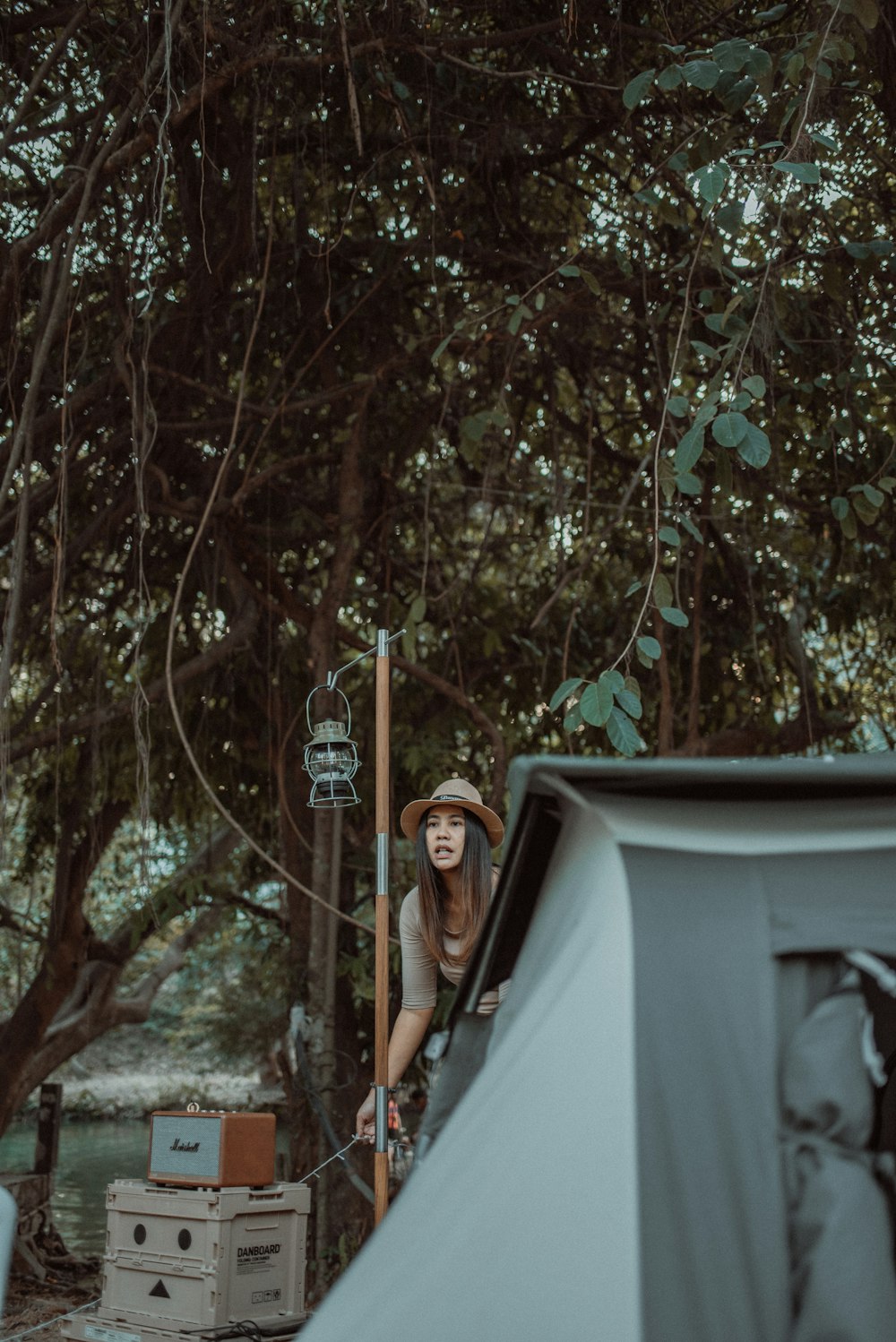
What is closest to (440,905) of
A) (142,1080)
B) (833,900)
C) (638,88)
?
(833,900)

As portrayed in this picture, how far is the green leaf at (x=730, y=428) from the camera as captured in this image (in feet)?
8.84

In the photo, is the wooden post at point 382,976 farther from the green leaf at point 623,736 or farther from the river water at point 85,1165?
the river water at point 85,1165

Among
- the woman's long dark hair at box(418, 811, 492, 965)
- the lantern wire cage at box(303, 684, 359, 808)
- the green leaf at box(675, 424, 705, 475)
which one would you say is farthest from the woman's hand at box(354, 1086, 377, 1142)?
the green leaf at box(675, 424, 705, 475)

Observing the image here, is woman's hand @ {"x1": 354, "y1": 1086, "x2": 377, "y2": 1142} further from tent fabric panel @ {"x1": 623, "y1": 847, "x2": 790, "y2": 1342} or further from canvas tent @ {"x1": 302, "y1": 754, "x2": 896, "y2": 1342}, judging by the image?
tent fabric panel @ {"x1": 623, "y1": 847, "x2": 790, "y2": 1342}

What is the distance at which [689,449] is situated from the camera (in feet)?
9.12

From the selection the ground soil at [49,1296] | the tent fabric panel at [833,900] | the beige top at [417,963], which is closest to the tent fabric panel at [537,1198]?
the tent fabric panel at [833,900]

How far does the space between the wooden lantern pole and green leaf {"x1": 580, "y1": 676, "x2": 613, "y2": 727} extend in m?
0.48

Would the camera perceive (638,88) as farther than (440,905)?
Yes

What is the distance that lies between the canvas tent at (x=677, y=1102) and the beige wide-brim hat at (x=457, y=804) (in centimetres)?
110

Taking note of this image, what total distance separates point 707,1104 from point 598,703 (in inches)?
50.6

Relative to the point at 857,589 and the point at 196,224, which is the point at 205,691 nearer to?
the point at 196,224

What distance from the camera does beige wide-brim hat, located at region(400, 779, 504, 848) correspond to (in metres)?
2.79

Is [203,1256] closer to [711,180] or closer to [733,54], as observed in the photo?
[711,180]

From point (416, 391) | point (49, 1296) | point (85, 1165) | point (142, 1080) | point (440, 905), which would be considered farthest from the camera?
point (142, 1080)
